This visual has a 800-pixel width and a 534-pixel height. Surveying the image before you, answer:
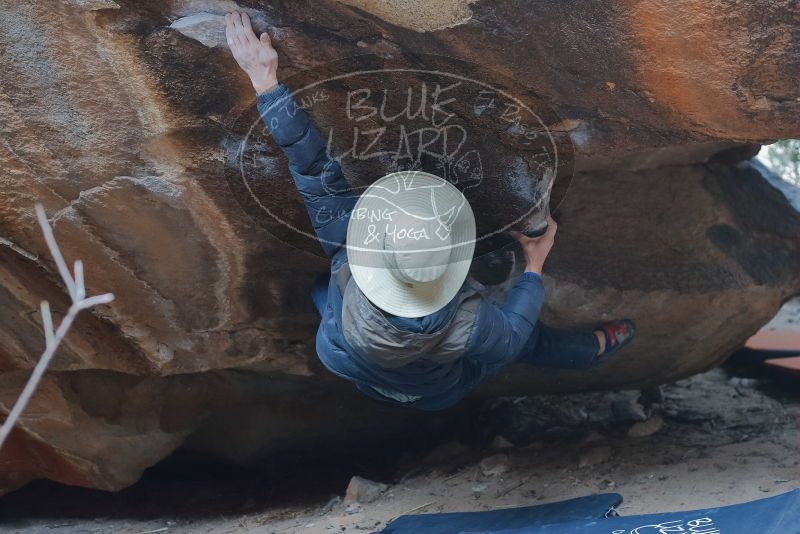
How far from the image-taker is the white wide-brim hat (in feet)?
6.76

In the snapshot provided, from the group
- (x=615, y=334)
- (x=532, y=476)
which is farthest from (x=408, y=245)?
(x=532, y=476)

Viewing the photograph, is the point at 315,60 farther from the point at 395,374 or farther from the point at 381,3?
the point at 395,374

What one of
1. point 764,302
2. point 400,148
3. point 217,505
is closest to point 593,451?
point 764,302

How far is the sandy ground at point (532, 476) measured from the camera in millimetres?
2752

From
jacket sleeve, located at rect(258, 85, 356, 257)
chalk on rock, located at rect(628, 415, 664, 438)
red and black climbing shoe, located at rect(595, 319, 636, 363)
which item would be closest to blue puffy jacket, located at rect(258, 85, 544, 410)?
jacket sleeve, located at rect(258, 85, 356, 257)

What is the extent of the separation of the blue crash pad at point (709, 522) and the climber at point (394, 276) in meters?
0.49

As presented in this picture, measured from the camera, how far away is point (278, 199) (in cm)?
257

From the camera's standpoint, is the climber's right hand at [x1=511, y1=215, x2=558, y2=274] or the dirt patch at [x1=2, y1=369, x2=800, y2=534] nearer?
the climber's right hand at [x1=511, y1=215, x2=558, y2=274]

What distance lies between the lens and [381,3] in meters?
2.07

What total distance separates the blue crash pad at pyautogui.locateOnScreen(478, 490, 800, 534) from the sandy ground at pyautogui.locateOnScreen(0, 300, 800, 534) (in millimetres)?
147

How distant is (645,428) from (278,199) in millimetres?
1721

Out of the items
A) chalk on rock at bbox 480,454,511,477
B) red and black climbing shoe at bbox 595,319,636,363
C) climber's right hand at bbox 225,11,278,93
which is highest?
climber's right hand at bbox 225,11,278,93

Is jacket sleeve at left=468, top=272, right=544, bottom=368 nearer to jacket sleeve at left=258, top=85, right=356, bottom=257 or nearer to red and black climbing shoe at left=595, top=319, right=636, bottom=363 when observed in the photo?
jacket sleeve at left=258, top=85, right=356, bottom=257
